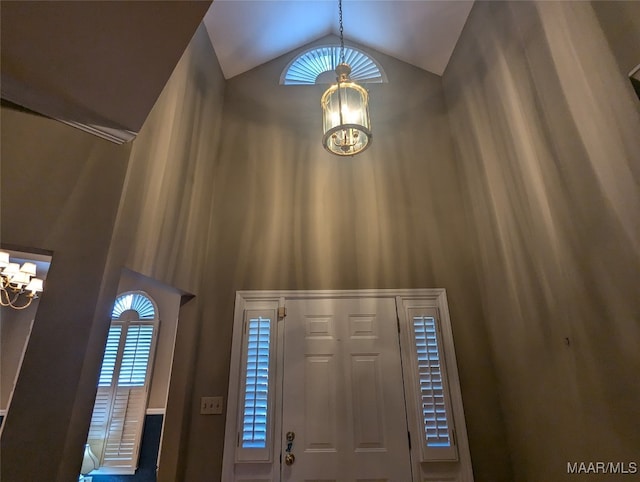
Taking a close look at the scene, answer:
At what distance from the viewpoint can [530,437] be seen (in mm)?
2211

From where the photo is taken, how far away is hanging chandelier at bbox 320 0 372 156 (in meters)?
2.22

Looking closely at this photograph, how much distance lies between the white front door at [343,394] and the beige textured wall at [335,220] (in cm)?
28

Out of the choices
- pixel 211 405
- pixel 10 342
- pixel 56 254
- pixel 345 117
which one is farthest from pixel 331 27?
pixel 10 342

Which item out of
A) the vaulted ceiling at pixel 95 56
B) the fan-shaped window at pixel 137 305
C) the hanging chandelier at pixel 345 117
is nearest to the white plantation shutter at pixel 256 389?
the hanging chandelier at pixel 345 117

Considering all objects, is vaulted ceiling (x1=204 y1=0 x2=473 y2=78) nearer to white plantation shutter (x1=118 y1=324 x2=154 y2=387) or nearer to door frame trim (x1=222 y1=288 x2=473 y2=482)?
door frame trim (x1=222 y1=288 x2=473 y2=482)

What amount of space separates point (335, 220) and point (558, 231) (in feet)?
5.53

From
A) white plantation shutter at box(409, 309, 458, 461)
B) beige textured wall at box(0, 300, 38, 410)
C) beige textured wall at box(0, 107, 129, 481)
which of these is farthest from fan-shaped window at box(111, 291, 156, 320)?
white plantation shutter at box(409, 309, 458, 461)

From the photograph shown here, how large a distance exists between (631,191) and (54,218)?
2.76m

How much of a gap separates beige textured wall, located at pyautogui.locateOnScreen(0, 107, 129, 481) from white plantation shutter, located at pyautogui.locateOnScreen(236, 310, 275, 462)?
44.8 inches

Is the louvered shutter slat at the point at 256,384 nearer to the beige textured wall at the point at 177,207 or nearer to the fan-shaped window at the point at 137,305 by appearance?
the beige textured wall at the point at 177,207

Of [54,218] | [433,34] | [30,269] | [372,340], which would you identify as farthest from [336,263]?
[30,269]

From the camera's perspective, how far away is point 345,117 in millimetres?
2227

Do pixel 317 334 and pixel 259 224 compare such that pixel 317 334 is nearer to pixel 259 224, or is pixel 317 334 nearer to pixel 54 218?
pixel 259 224

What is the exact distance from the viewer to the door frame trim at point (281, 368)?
242 cm
